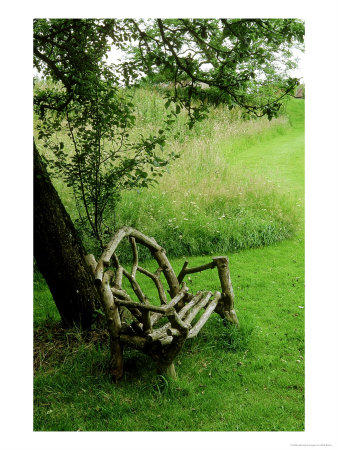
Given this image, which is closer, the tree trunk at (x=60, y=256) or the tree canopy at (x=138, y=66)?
the tree trunk at (x=60, y=256)

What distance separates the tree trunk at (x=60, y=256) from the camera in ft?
9.73

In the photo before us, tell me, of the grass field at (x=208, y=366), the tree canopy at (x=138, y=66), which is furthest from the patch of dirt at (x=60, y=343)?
the tree canopy at (x=138, y=66)

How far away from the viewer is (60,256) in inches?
122

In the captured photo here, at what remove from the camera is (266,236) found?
19.7 feet

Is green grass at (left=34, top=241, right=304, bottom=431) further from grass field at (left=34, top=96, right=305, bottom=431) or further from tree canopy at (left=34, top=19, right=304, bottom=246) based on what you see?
tree canopy at (left=34, top=19, right=304, bottom=246)

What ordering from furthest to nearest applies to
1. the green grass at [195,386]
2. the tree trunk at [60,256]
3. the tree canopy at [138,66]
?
the tree canopy at [138,66]
the tree trunk at [60,256]
the green grass at [195,386]

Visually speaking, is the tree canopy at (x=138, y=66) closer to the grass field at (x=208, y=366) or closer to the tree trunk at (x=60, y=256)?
the tree trunk at (x=60, y=256)

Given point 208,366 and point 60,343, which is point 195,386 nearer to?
point 208,366

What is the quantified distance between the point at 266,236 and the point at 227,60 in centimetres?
330

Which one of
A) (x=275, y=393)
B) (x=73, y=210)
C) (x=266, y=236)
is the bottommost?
(x=275, y=393)

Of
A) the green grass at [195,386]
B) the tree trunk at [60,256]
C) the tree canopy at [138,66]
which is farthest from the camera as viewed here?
the tree canopy at [138,66]

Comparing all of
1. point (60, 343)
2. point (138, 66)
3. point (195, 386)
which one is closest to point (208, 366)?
point (195, 386)
